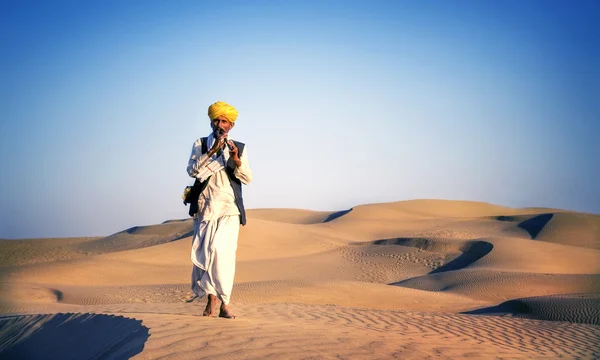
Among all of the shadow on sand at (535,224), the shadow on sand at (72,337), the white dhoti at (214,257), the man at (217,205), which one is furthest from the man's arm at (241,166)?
the shadow on sand at (535,224)

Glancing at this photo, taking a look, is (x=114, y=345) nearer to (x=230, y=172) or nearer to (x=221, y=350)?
(x=221, y=350)

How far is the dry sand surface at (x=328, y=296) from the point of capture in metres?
6.09

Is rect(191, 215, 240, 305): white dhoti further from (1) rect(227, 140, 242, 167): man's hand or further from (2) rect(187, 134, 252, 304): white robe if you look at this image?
(1) rect(227, 140, 242, 167): man's hand

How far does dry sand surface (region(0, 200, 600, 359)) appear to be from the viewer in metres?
6.09

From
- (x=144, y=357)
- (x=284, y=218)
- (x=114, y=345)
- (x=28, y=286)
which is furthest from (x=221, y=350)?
(x=284, y=218)

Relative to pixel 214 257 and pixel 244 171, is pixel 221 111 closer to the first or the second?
pixel 244 171

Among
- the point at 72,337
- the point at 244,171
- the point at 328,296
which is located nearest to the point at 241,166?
the point at 244,171

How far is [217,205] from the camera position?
727 centimetres

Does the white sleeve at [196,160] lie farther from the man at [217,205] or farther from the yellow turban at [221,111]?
the yellow turban at [221,111]

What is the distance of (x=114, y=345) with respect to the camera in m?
5.93

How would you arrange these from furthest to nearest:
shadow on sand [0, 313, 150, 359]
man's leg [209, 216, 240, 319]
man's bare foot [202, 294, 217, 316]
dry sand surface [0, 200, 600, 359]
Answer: man's bare foot [202, 294, 217, 316]
man's leg [209, 216, 240, 319]
dry sand surface [0, 200, 600, 359]
shadow on sand [0, 313, 150, 359]

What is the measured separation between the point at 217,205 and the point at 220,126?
0.93 m

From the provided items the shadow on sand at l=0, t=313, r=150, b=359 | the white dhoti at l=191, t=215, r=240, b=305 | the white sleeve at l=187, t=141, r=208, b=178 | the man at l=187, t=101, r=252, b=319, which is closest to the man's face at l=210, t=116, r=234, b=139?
the man at l=187, t=101, r=252, b=319

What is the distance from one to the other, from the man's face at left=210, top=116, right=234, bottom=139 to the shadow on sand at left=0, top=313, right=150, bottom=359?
7.58ft
